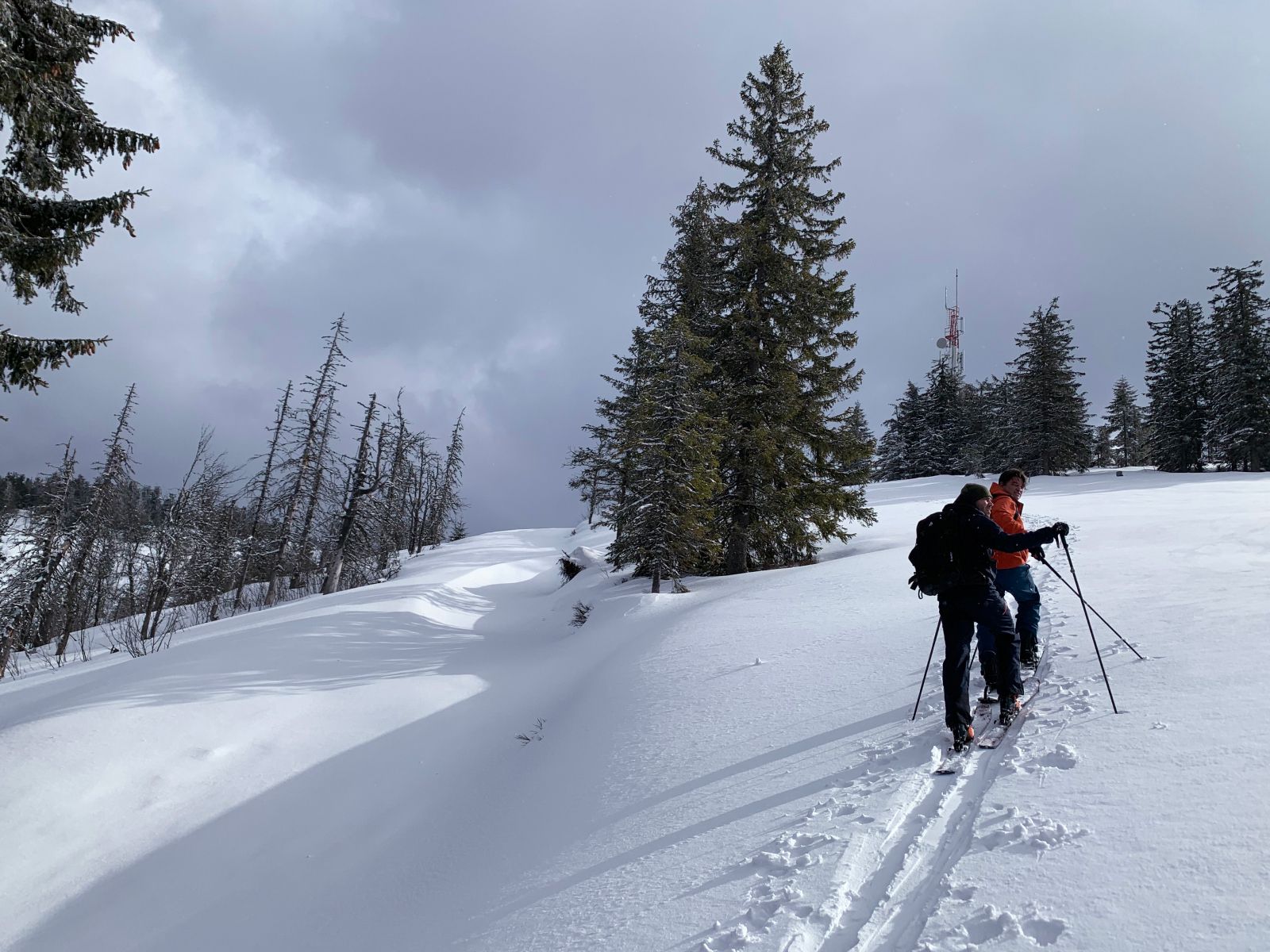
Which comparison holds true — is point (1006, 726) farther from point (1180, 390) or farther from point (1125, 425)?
point (1125, 425)

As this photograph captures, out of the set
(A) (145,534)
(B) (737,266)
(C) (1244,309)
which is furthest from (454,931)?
(C) (1244,309)

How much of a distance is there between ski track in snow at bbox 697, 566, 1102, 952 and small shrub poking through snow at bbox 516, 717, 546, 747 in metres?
4.69

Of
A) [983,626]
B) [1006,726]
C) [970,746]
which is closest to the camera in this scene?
[970,746]

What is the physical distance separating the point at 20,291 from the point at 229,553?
30.1 metres

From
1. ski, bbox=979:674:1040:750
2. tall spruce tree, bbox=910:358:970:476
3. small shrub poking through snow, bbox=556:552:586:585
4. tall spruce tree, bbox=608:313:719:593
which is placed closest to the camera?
ski, bbox=979:674:1040:750

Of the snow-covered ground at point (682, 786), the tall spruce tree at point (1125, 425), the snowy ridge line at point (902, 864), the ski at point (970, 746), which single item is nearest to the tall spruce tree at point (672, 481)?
the snow-covered ground at point (682, 786)

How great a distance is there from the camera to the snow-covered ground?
3037mm

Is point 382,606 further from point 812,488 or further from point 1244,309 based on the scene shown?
point 1244,309

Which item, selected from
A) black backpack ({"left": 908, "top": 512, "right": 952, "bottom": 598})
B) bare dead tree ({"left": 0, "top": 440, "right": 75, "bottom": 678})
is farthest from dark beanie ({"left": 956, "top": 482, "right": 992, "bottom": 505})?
bare dead tree ({"left": 0, "top": 440, "right": 75, "bottom": 678})

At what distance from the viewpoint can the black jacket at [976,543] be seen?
4.82 meters

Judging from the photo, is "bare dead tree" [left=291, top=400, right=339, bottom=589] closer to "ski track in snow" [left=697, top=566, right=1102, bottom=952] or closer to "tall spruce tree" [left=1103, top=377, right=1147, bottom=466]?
"ski track in snow" [left=697, top=566, right=1102, bottom=952]

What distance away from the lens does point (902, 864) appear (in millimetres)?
3299

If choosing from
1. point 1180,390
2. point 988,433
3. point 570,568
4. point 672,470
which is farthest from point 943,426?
point 672,470

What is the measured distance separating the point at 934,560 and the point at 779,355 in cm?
1180
